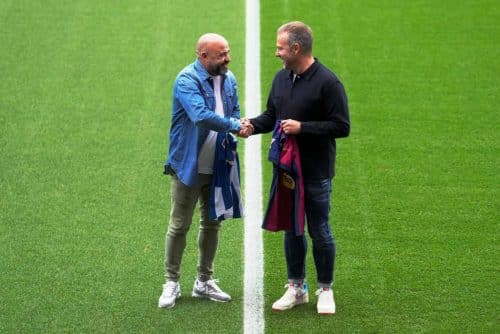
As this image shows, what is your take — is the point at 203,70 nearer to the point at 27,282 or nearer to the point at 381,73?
the point at 27,282

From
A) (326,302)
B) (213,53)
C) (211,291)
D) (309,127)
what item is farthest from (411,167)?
(213,53)

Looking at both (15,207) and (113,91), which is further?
(113,91)

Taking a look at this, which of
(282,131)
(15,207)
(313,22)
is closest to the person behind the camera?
(282,131)

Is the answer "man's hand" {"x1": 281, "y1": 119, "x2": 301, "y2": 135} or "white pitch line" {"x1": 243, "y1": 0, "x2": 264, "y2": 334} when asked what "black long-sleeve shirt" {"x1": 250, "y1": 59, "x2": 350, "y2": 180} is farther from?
"white pitch line" {"x1": 243, "y1": 0, "x2": 264, "y2": 334}

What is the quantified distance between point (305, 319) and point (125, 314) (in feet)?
4.03

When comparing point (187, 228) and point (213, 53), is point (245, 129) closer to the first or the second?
point (213, 53)

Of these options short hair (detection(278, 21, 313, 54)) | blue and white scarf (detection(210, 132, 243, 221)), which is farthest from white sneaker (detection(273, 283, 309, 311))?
short hair (detection(278, 21, 313, 54))

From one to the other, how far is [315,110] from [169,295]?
1.65m

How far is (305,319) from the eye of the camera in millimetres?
7516

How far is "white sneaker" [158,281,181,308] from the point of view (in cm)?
760

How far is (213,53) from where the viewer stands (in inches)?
284

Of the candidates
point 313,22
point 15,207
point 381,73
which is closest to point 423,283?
point 15,207

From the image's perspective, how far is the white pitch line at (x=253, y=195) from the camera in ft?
25.2

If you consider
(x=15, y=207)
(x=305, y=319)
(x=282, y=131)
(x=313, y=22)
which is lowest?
(x=305, y=319)
